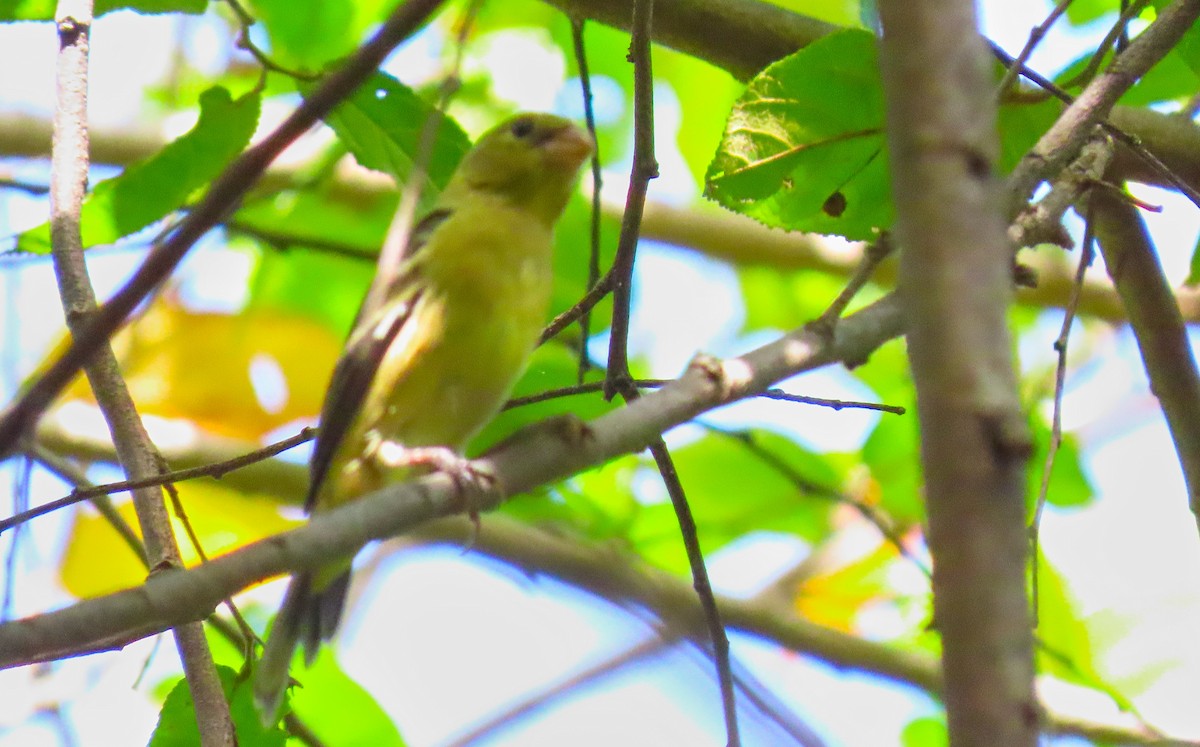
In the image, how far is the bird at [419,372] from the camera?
3666 mm

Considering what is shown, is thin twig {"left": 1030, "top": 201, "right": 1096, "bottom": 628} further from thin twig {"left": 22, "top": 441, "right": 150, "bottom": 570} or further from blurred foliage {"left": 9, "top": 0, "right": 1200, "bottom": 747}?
thin twig {"left": 22, "top": 441, "right": 150, "bottom": 570}

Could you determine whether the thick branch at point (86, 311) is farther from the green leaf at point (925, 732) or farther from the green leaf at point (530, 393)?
the green leaf at point (925, 732)

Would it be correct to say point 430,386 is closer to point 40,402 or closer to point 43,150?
point 40,402

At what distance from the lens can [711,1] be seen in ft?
12.1

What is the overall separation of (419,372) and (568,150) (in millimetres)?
1188

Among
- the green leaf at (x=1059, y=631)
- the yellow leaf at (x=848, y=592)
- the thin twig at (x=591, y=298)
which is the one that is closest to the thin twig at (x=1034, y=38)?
the thin twig at (x=591, y=298)

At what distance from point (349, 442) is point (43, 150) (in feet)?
10.4

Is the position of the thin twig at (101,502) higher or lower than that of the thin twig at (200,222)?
higher

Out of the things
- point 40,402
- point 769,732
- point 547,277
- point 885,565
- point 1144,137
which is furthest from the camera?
point 885,565

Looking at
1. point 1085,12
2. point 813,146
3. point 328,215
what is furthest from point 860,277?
point 328,215

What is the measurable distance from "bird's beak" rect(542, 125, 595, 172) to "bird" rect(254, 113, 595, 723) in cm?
54

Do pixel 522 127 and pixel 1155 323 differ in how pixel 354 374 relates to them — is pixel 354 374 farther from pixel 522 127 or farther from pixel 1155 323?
pixel 1155 323

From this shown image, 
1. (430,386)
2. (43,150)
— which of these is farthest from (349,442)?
(43,150)

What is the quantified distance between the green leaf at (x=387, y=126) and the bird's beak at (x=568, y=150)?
777 mm
